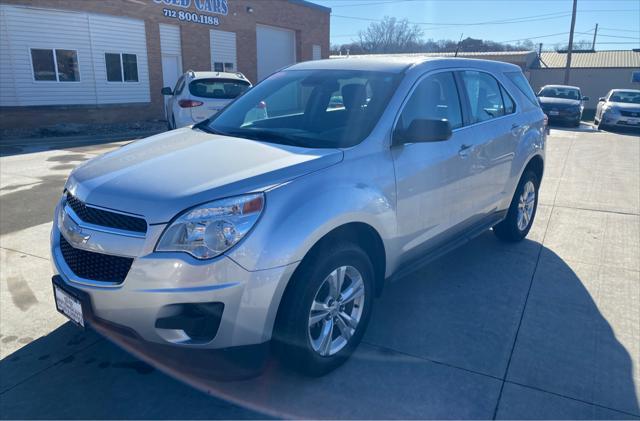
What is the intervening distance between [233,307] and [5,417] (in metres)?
1.41

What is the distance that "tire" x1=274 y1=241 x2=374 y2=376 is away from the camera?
2605mm

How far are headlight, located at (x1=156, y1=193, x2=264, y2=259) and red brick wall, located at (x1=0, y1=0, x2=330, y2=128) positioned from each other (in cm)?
1529

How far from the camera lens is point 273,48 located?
25203 mm

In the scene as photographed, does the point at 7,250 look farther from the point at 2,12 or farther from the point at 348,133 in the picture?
the point at 2,12

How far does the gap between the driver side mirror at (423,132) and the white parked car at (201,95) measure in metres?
7.89

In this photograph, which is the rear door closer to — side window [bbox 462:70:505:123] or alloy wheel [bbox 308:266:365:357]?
side window [bbox 462:70:505:123]

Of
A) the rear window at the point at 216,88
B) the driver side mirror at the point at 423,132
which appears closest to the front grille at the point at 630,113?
the rear window at the point at 216,88

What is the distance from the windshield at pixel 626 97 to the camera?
732 inches

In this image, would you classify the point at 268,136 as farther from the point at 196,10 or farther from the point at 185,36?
the point at 196,10

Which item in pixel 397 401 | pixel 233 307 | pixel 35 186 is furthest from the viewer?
pixel 35 186

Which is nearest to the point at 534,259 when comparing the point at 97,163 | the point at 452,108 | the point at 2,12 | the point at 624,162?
the point at 452,108

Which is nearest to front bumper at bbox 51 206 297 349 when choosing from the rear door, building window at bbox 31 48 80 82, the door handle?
the door handle

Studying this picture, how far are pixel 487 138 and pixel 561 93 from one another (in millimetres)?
18814

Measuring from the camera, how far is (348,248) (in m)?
2.87
